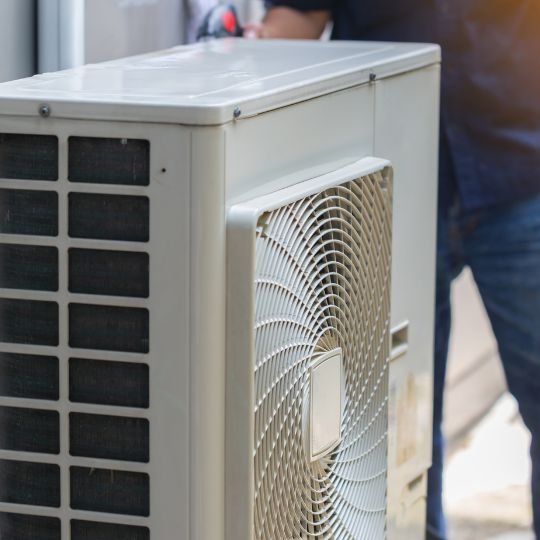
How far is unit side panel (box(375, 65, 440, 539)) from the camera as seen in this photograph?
2041 millimetres

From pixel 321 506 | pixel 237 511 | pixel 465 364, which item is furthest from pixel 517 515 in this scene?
pixel 237 511

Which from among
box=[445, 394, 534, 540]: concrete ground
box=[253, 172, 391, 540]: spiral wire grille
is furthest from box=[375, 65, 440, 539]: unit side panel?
box=[445, 394, 534, 540]: concrete ground

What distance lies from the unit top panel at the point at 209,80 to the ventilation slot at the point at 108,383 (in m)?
0.29

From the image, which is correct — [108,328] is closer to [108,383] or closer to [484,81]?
[108,383]

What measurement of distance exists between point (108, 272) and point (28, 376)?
0.17 m

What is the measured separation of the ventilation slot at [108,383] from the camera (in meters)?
1.48

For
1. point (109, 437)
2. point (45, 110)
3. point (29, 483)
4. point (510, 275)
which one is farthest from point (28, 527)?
point (510, 275)

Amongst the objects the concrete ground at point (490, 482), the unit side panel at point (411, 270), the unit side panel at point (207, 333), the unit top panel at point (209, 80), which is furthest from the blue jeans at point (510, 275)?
the unit side panel at point (207, 333)

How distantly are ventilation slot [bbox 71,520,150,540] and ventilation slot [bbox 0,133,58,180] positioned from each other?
1.37 feet

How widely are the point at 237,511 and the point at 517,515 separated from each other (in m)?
2.54

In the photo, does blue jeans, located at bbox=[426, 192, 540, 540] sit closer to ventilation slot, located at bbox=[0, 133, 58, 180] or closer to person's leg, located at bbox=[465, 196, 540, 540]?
person's leg, located at bbox=[465, 196, 540, 540]

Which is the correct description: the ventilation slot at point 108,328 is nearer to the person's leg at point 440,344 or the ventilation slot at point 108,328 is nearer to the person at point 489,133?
the person at point 489,133

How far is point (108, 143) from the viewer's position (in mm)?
1435

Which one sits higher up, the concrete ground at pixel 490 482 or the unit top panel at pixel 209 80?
the unit top panel at pixel 209 80
